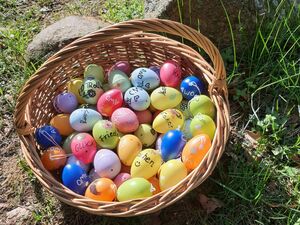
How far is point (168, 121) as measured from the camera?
7.38ft

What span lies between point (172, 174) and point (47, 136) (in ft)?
2.12

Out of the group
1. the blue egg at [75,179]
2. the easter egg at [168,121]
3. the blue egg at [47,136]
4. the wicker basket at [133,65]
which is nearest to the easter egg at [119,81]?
the wicker basket at [133,65]

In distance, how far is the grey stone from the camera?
9.24 ft

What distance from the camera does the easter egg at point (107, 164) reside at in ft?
7.13

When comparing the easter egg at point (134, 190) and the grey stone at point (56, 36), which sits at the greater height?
the grey stone at point (56, 36)

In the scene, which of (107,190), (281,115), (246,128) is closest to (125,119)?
(107,190)

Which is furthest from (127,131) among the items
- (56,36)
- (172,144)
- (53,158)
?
(56,36)

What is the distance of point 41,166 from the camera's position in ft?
6.88

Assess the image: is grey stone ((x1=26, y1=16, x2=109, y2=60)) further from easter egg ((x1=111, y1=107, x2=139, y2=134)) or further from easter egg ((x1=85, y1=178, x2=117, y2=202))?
easter egg ((x1=85, y1=178, x2=117, y2=202))

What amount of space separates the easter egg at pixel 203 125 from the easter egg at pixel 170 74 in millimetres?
272

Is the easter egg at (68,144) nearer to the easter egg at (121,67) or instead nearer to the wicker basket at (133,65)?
the wicker basket at (133,65)

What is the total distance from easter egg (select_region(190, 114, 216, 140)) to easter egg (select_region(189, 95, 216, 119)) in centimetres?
6

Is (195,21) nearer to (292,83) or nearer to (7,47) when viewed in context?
(292,83)

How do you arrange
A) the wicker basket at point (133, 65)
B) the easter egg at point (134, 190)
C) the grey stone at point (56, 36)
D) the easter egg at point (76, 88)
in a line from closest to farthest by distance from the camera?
the wicker basket at point (133, 65) < the easter egg at point (134, 190) < the easter egg at point (76, 88) < the grey stone at point (56, 36)
